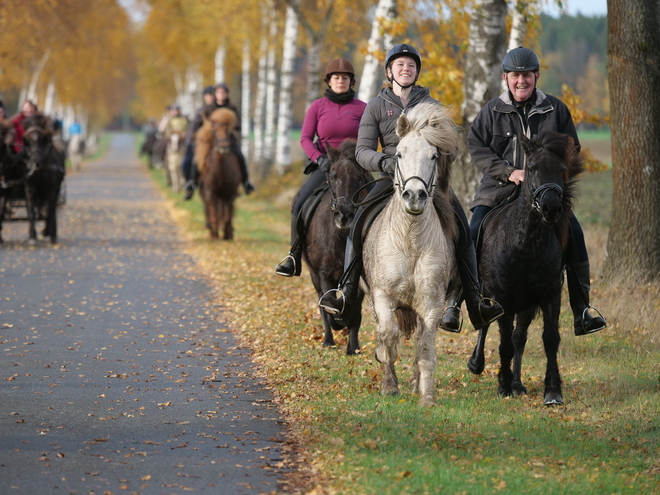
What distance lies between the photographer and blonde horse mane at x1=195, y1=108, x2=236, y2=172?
1855cm

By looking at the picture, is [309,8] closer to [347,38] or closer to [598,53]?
[347,38]

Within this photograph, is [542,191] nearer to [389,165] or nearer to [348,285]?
[389,165]

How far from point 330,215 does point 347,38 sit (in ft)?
91.8

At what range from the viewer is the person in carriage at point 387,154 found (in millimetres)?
7754

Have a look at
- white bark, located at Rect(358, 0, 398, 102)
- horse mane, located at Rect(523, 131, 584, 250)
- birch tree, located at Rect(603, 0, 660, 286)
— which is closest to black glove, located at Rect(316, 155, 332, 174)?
horse mane, located at Rect(523, 131, 584, 250)

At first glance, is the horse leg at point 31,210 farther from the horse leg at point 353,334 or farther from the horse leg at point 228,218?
the horse leg at point 353,334

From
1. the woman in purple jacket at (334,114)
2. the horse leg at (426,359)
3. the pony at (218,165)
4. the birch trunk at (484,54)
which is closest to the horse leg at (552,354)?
the horse leg at (426,359)

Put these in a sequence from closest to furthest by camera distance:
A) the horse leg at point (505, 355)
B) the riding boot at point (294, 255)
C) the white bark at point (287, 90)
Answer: the horse leg at point (505, 355) → the riding boot at point (294, 255) → the white bark at point (287, 90)

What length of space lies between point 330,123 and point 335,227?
1.14m

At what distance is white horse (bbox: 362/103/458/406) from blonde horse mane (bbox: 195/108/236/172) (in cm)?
1125

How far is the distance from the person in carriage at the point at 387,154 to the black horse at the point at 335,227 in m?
0.76

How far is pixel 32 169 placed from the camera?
17.7 meters

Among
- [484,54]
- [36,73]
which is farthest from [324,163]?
[36,73]

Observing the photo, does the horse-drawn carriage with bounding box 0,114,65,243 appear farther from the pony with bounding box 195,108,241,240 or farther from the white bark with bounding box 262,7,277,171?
the white bark with bounding box 262,7,277,171
